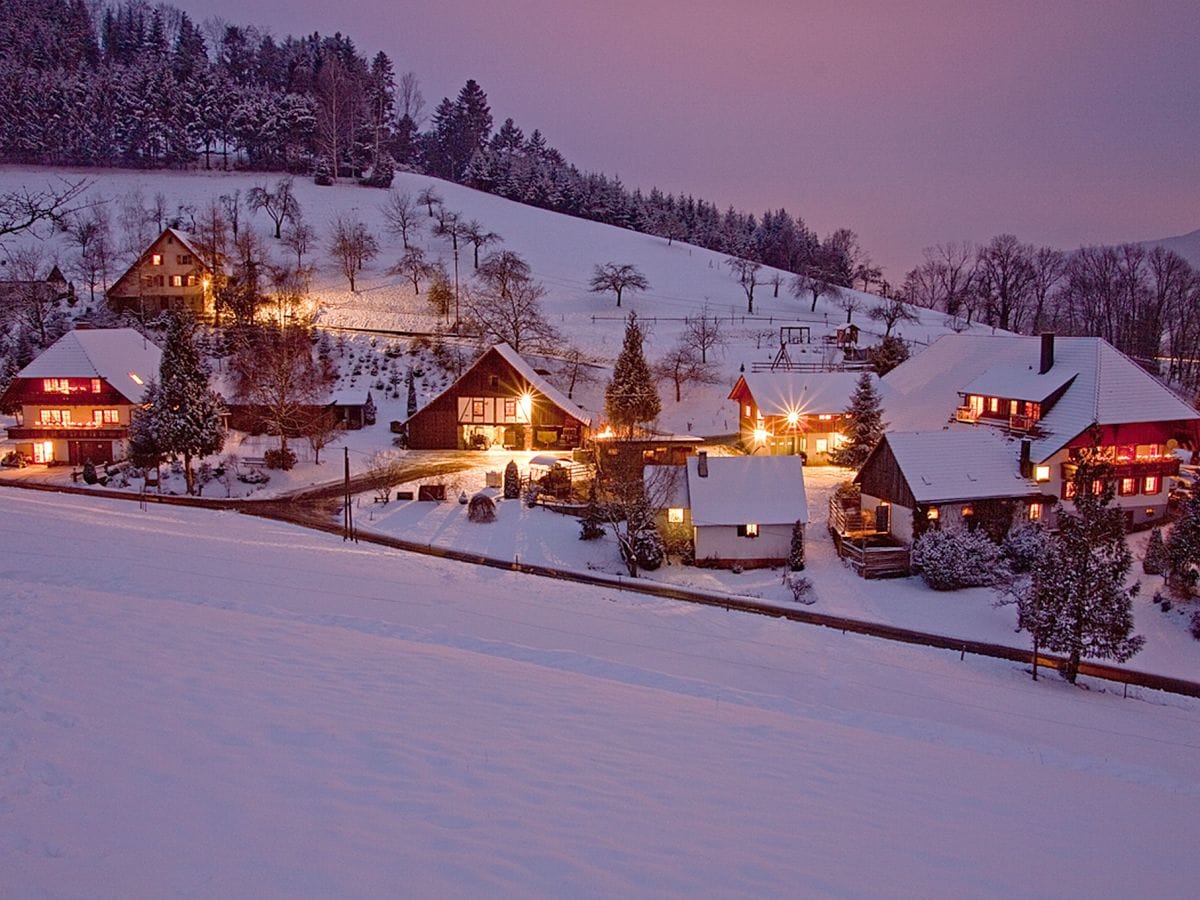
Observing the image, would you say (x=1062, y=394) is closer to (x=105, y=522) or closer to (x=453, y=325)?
(x=105, y=522)

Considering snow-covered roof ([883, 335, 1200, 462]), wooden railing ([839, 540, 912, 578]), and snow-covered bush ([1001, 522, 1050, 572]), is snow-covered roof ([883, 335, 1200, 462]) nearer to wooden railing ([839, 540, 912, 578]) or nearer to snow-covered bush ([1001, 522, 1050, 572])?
snow-covered bush ([1001, 522, 1050, 572])

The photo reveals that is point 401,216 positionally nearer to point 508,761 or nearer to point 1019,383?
point 1019,383

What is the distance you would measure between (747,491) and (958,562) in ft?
25.8

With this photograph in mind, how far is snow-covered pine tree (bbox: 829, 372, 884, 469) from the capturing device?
127 ft

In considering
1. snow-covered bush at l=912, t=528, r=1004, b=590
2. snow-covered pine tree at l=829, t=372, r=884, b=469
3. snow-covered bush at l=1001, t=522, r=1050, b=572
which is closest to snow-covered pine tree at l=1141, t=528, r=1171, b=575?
snow-covered bush at l=1001, t=522, r=1050, b=572

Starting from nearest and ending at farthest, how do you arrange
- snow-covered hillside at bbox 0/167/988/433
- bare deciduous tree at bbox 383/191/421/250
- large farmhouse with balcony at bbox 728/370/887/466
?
1. large farmhouse with balcony at bbox 728/370/887/466
2. snow-covered hillside at bbox 0/167/988/433
3. bare deciduous tree at bbox 383/191/421/250

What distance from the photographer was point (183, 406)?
3409cm

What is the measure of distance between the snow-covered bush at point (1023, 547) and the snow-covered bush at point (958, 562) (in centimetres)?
111

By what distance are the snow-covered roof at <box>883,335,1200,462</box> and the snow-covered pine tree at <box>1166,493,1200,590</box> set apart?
7079mm

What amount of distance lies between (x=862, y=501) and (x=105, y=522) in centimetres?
2850

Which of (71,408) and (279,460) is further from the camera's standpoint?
(71,408)

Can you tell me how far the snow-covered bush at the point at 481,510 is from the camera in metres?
31.2

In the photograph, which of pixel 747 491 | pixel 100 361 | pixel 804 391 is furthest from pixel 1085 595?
pixel 100 361

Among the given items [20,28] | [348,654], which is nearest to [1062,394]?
[348,654]
